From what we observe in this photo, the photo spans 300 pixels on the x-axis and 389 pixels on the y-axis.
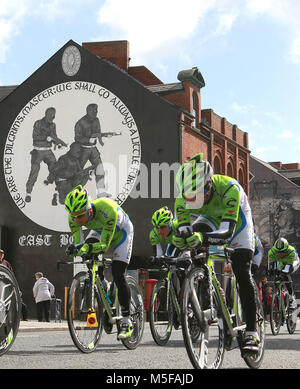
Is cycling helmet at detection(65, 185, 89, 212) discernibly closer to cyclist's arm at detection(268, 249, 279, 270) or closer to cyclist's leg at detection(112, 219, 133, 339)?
cyclist's leg at detection(112, 219, 133, 339)

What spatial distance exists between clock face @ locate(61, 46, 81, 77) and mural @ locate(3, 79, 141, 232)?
69mm

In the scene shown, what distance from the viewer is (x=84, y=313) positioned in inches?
320

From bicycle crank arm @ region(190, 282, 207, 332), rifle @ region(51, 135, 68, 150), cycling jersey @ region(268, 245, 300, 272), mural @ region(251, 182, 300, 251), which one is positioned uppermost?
→ rifle @ region(51, 135, 68, 150)

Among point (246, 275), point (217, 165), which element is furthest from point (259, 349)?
point (217, 165)

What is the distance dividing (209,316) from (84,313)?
2777 mm

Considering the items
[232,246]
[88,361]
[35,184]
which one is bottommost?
[88,361]

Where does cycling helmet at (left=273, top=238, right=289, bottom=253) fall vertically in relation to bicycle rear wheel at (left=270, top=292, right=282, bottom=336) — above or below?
above

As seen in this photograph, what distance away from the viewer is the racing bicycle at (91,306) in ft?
25.6

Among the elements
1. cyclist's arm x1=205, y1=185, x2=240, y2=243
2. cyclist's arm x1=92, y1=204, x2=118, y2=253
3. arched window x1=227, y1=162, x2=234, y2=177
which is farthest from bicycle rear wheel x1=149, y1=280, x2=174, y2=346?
arched window x1=227, y1=162, x2=234, y2=177

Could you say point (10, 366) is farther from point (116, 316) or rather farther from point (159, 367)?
point (116, 316)

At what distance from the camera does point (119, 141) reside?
31.4 m

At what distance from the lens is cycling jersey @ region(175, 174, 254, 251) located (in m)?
6.08
